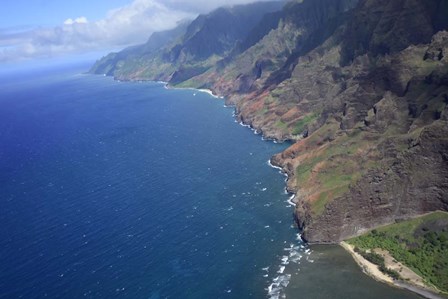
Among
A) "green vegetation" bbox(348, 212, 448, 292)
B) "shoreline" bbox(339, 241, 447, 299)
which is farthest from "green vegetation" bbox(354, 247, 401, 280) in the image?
"green vegetation" bbox(348, 212, 448, 292)

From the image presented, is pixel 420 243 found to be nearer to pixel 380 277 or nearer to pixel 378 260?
pixel 378 260

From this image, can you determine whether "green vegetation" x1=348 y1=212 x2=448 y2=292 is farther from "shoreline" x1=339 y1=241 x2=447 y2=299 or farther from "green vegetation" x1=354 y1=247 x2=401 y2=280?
"green vegetation" x1=354 y1=247 x2=401 y2=280

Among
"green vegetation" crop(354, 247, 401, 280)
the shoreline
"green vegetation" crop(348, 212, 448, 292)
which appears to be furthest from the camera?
"green vegetation" crop(354, 247, 401, 280)

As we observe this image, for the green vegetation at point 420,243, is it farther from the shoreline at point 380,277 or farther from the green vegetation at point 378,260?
the green vegetation at point 378,260

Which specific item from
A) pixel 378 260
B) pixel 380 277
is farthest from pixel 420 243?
pixel 380 277

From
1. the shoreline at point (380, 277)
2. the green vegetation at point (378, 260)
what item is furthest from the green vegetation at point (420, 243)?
the green vegetation at point (378, 260)

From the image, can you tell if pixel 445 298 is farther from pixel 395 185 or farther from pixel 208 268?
pixel 208 268
